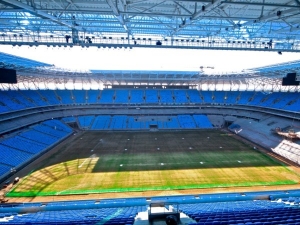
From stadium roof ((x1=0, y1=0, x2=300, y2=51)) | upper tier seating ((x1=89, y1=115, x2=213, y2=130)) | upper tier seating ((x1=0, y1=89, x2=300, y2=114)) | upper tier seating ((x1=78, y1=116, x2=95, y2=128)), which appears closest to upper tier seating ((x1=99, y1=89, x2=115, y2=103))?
upper tier seating ((x1=0, y1=89, x2=300, y2=114))

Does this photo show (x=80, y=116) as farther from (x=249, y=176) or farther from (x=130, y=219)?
(x=130, y=219)

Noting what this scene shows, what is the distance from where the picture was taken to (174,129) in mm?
42188

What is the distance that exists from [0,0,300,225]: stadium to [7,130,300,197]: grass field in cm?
17

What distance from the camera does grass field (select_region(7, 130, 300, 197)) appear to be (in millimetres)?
17656

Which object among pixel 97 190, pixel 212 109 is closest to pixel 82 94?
pixel 212 109

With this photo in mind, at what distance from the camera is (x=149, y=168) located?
2145 cm

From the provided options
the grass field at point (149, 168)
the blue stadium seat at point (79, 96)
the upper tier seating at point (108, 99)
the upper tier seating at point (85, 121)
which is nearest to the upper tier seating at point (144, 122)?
the upper tier seating at point (85, 121)

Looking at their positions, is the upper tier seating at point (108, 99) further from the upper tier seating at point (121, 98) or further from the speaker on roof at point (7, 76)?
the speaker on roof at point (7, 76)

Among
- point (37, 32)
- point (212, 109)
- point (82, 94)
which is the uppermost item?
point (37, 32)

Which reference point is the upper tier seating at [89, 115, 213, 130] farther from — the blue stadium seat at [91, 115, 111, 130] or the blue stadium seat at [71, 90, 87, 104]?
the blue stadium seat at [71, 90, 87, 104]

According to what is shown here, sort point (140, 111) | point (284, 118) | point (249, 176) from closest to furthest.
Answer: point (249, 176)
point (284, 118)
point (140, 111)

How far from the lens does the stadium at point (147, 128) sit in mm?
9070

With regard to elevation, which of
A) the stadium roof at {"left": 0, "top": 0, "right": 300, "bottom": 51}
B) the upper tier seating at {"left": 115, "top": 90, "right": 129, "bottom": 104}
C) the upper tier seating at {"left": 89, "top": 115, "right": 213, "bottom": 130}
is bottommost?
the upper tier seating at {"left": 89, "top": 115, "right": 213, "bottom": 130}

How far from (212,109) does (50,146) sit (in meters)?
36.5
